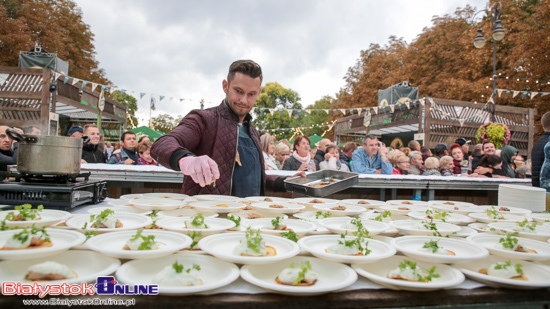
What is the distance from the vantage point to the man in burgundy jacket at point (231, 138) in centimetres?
256

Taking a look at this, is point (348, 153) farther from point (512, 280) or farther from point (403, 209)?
point (512, 280)

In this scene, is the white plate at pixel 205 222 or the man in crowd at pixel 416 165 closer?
the white plate at pixel 205 222

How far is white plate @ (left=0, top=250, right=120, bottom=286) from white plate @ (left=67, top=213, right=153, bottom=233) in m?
0.20

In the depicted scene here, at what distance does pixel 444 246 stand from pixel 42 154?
227 cm

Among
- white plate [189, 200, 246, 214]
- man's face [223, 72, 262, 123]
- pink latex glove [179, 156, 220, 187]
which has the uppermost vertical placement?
man's face [223, 72, 262, 123]

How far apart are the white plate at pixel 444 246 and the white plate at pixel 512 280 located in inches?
2.0

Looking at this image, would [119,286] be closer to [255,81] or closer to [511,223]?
[255,81]

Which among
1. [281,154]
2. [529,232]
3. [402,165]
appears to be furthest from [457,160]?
[529,232]

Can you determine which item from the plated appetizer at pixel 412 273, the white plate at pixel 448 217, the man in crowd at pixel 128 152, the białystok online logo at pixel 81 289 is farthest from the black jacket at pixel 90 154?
the plated appetizer at pixel 412 273

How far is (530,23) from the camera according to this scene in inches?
606

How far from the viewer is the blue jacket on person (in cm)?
540

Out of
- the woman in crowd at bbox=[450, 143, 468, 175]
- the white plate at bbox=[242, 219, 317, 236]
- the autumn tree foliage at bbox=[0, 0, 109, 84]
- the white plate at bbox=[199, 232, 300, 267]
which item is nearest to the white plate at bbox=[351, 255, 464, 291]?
the white plate at bbox=[199, 232, 300, 267]

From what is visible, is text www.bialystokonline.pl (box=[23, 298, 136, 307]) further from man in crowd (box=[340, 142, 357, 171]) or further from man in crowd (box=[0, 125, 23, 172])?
man in crowd (box=[340, 142, 357, 171])

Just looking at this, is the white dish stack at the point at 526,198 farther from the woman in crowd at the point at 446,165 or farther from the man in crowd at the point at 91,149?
the man in crowd at the point at 91,149
